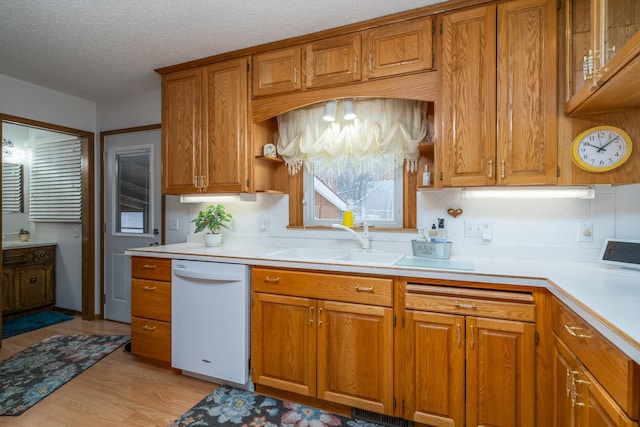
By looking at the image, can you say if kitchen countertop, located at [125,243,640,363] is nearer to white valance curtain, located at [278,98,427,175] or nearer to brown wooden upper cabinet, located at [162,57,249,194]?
brown wooden upper cabinet, located at [162,57,249,194]

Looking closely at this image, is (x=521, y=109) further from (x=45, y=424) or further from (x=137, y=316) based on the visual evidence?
(x=45, y=424)

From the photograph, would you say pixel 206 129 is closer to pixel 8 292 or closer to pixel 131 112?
pixel 131 112

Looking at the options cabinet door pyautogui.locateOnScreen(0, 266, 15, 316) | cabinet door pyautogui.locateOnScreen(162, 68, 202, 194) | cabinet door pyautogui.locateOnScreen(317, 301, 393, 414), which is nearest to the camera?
cabinet door pyautogui.locateOnScreen(317, 301, 393, 414)

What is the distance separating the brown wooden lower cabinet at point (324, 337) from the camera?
181 centimetres

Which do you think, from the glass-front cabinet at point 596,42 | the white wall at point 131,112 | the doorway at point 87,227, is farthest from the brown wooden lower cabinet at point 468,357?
the doorway at point 87,227

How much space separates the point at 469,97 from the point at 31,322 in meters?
4.81

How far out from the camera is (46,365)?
2.57 meters

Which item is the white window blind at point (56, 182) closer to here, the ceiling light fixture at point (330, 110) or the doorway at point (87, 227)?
the doorway at point (87, 227)

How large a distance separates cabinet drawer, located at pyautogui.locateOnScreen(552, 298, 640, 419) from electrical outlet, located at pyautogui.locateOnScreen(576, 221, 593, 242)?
2.69ft

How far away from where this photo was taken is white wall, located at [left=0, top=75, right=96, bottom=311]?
118 inches

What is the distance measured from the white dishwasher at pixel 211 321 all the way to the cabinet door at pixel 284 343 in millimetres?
91

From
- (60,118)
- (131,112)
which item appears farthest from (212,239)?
(60,118)

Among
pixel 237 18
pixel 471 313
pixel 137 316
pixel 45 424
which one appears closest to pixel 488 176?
pixel 471 313

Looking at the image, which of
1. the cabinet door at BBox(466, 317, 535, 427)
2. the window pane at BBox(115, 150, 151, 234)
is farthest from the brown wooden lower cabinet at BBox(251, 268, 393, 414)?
the window pane at BBox(115, 150, 151, 234)
